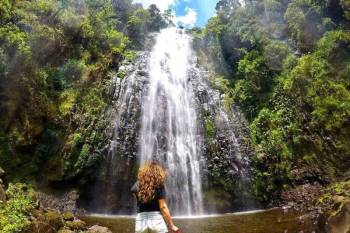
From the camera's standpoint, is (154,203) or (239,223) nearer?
(154,203)

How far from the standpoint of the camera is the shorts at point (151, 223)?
6.07 m

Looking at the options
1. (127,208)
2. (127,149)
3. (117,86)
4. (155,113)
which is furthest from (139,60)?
(127,208)

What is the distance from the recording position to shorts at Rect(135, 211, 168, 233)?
19.9 ft

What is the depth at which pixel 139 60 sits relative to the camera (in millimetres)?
24203

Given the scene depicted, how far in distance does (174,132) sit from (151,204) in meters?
13.7

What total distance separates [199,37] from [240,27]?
365 cm

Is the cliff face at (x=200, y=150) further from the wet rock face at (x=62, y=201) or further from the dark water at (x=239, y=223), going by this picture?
the dark water at (x=239, y=223)

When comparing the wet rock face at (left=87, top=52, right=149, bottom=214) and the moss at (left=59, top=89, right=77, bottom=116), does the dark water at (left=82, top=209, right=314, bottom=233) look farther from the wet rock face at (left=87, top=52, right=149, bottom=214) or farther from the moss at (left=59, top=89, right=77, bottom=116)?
the moss at (left=59, top=89, right=77, bottom=116)

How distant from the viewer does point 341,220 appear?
9938 mm

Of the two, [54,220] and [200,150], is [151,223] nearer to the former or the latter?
[54,220]

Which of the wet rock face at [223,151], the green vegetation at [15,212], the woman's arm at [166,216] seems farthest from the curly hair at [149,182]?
the wet rock face at [223,151]

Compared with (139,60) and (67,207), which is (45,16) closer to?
(139,60)

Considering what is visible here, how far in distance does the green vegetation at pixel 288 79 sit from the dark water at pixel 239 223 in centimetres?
277

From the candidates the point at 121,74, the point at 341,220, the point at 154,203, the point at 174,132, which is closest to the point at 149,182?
the point at 154,203
